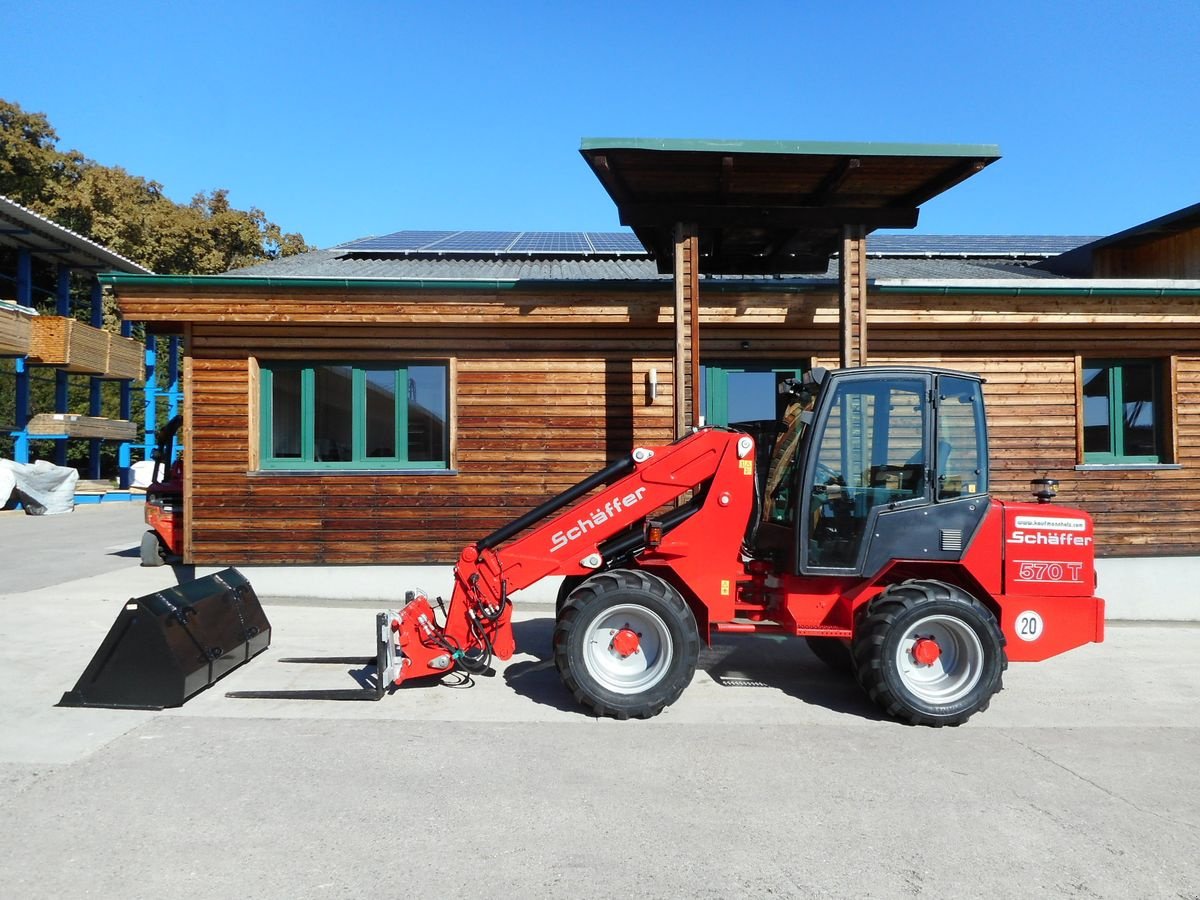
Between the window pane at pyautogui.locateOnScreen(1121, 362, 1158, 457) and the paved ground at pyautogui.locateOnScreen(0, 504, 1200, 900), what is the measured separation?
155 inches

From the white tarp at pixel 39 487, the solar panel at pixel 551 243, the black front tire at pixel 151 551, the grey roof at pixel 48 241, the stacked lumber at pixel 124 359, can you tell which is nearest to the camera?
the black front tire at pixel 151 551

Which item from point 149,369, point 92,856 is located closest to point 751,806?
point 92,856

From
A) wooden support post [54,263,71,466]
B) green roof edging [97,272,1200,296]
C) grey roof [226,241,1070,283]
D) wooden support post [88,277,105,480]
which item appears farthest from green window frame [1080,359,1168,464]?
wooden support post [88,277,105,480]

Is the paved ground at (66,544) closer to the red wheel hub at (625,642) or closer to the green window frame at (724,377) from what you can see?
the red wheel hub at (625,642)

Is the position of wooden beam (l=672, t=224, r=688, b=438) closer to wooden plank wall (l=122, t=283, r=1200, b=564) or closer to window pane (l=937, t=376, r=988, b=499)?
wooden plank wall (l=122, t=283, r=1200, b=564)

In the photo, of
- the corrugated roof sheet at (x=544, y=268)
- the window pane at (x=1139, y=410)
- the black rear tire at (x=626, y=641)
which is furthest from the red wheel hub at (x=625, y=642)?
the window pane at (x=1139, y=410)

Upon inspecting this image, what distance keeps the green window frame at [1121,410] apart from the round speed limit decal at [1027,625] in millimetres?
4725

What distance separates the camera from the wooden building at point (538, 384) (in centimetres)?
868

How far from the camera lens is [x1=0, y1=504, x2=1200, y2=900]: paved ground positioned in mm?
3283

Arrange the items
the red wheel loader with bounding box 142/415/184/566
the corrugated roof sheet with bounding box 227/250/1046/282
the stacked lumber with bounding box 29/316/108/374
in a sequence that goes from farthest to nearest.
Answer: the stacked lumber with bounding box 29/316/108/374 < the red wheel loader with bounding box 142/415/184/566 < the corrugated roof sheet with bounding box 227/250/1046/282

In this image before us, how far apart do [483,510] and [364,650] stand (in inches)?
92.0

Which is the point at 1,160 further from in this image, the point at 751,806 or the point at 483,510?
the point at 751,806

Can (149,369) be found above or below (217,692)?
above

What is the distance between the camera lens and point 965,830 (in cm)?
374
